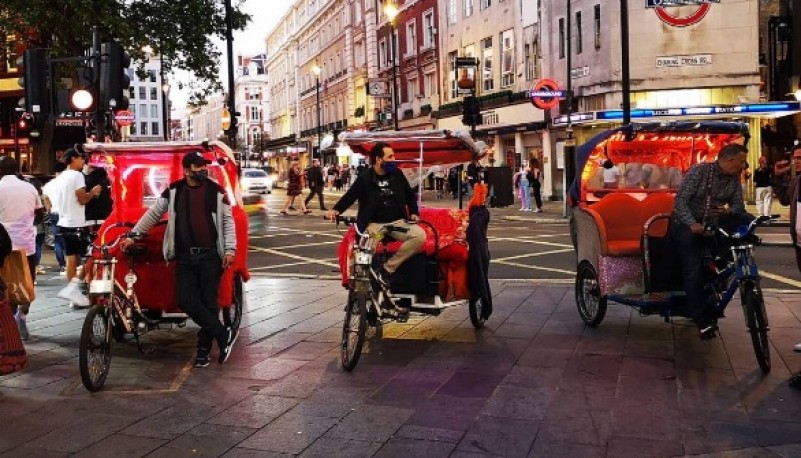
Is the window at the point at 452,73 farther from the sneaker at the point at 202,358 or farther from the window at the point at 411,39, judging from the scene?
the sneaker at the point at 202,358

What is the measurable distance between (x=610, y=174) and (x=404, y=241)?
2713 millimetres

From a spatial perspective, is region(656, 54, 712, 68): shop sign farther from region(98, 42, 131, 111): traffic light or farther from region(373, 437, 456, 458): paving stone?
region(373, 437, 456, 458): paving stone

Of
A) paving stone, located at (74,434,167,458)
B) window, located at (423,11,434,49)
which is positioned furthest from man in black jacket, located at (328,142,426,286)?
window, located at (423,11,434,49)

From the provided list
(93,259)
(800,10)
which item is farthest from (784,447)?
(93,259)

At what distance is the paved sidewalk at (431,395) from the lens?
183 inches

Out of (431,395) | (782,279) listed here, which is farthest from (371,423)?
(782,279)

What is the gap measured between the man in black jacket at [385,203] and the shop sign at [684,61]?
2235 cm

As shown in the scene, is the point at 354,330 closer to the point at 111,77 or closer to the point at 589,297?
the point at 589,297

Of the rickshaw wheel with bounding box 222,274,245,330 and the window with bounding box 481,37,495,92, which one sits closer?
the rickshaw wheel with bounding box 222,274,245,330

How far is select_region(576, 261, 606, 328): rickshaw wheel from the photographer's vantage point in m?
7.83

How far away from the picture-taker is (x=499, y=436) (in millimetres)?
4742

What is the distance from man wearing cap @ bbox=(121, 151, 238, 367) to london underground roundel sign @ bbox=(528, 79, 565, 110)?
20.9 meters

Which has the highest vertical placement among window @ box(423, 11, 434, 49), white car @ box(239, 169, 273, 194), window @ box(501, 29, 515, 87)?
window @ box(423, 11, 434, 49)

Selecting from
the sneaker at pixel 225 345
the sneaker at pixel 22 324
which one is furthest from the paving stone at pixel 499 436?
the sneaker at pixel 22 324
